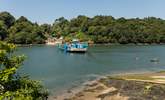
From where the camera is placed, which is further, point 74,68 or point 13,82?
point 74,68

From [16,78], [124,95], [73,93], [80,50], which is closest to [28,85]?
[16,78]

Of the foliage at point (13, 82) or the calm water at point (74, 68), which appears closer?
the foliage at point (13, 82)

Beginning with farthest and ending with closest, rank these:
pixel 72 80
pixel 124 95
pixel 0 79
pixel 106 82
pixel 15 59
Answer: pixel 72 80 → pixel 106 82 → pixel 124 95 → pixel 15 59 → pixel 0 79

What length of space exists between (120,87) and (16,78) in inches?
1422

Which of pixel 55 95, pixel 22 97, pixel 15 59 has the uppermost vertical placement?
pixel 15 59

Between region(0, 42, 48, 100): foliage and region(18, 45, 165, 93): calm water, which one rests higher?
region(0, 42, 48, 100): foliage

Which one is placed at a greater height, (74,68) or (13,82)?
(13,82)

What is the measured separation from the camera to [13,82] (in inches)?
723

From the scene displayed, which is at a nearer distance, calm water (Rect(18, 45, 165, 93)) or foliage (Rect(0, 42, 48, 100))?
foliage (Rect(0, 42, 48, 100))

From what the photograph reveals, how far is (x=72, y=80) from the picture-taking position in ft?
224

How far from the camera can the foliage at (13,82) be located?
1719 centimetres

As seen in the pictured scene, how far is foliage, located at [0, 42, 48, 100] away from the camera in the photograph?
56.4 ft

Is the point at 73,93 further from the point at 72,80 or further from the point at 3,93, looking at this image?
the point at 3,93

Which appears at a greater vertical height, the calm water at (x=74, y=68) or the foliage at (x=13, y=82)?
the foliage at (x=13, y=82)
